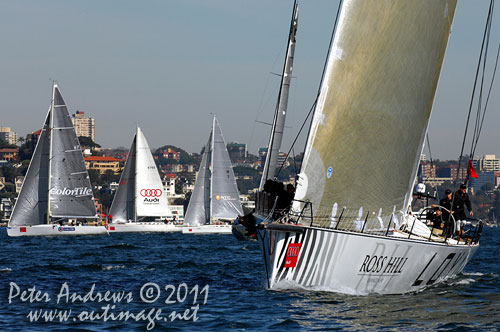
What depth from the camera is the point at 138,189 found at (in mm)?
74188

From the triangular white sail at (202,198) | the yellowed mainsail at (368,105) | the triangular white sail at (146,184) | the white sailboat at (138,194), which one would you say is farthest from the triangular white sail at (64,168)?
the yellowed mainsail at (368,105)

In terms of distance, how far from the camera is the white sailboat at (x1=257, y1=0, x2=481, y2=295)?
52.1 feet

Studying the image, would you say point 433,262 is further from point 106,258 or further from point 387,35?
point 106,258

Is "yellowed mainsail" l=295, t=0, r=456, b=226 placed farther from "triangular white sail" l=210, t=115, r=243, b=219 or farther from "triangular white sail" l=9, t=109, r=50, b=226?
"triangular white sail" l=210, t=115, r=243, b=219

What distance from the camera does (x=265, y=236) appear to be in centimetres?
1656

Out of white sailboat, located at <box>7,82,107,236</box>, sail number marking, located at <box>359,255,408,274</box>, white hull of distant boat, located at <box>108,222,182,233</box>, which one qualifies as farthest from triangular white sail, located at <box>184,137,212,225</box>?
sail number marking, located at <box>359,255,408,274</box>

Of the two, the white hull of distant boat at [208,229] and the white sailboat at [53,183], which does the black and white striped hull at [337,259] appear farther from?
the white hull of distant boat at [208,229]

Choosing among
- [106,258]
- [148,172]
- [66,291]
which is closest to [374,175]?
[66,291]

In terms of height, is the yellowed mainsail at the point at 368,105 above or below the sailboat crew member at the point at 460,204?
above

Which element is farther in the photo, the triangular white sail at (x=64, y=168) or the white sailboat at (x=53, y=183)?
the triangular white sail at (x=64, y=168)

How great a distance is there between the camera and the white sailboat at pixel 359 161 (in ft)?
52.1

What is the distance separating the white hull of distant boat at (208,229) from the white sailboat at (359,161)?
52637 millimetres

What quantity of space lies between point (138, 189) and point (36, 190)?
18730 mm

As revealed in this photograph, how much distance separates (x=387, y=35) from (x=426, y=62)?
1.28m
